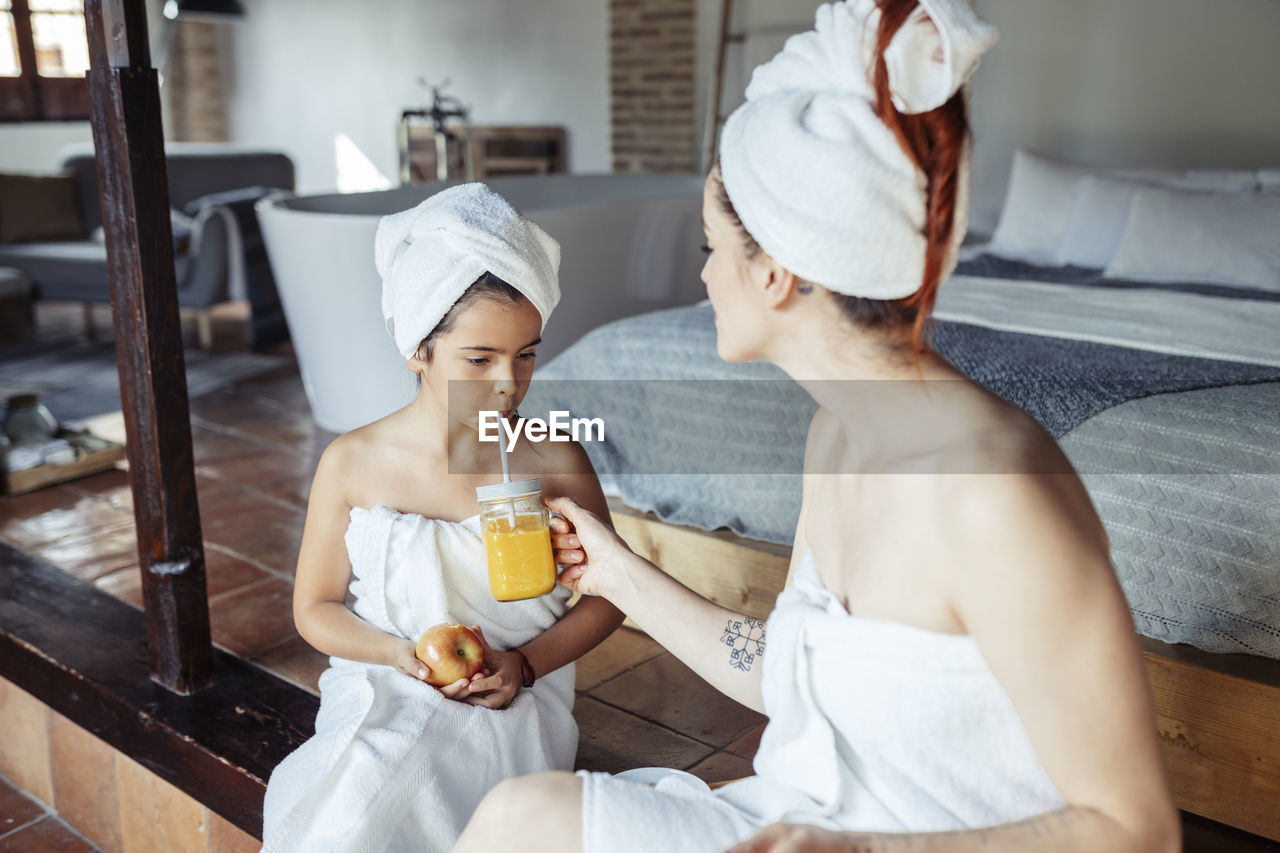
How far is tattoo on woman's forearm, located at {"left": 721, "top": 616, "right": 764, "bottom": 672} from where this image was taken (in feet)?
3.75

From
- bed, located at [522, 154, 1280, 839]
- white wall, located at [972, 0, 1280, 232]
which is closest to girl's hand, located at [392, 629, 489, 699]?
bed, located at [522, 154, 1280, 839]

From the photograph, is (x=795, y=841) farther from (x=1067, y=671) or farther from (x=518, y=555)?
(x=518, y=555)

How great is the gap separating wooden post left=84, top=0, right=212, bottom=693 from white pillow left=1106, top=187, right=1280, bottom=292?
2.67 metres

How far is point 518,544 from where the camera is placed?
3.83 feet

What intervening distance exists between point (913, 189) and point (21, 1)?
8.39m

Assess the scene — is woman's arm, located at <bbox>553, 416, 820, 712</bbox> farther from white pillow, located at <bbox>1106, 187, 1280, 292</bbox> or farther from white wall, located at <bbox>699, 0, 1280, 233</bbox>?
white wall, located at <bbox>699, 0, 1280, 233</bbox>

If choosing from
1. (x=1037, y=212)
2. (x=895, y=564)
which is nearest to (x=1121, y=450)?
(x=895, y=564)

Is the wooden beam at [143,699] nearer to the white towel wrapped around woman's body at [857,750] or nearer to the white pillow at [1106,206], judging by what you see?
the white towel wrapped around woman's body at [857,750]

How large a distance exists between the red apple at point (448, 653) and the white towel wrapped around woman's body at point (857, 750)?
343mm

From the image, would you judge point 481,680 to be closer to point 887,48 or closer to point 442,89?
point 887,48

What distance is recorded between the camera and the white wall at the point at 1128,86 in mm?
4070

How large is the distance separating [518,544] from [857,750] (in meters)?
0.43

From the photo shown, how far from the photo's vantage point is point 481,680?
1.30 meters

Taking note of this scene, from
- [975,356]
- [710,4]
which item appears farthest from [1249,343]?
[710,4]
